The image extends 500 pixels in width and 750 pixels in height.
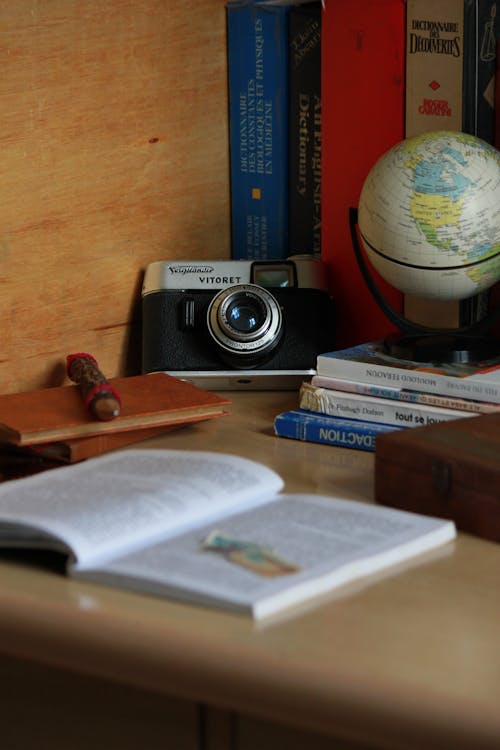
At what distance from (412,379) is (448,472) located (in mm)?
252

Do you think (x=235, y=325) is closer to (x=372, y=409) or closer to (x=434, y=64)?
(x=372, y=409)

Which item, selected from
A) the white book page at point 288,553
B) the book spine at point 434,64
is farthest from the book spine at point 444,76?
the white book page at point 288,553

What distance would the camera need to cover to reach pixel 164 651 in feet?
2.17

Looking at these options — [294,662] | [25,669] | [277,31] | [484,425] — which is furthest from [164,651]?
[277,31]

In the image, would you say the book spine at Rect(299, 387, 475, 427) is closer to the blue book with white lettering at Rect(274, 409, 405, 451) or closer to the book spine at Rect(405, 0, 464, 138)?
the blue book with white lettering at Rect(274, 409, 405, 451)

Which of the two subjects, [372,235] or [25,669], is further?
[372,235]

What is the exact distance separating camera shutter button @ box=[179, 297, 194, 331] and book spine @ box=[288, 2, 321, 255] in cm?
23

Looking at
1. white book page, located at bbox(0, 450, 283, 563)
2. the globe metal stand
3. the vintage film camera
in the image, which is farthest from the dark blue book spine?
white book page, located at bbox(0, 450, 283, 563)

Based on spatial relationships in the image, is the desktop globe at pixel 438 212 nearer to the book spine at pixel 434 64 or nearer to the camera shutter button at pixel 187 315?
the book spine at pixel 434 64

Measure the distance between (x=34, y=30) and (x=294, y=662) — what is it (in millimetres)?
872

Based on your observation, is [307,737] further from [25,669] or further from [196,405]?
[196,405]

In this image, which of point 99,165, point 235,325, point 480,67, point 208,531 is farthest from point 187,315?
point 208,531

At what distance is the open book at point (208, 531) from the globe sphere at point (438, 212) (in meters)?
0.33

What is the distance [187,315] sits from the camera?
4.34ft
